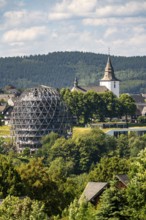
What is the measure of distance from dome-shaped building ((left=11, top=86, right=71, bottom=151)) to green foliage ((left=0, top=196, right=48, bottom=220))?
4214 inches

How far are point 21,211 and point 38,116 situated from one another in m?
111

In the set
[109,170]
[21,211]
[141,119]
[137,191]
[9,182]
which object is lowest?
[21,211]

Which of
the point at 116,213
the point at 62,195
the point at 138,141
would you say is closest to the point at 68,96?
the point at 138,141

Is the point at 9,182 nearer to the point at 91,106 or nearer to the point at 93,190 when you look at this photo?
the point at 93,190

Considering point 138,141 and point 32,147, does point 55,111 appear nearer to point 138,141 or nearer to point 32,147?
point 32,147

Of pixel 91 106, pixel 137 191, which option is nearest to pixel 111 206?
pixel 137 191

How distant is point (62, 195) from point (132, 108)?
11055 centimetres

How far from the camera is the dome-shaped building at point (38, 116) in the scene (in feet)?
521

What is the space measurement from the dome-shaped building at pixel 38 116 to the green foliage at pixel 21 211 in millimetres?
107030

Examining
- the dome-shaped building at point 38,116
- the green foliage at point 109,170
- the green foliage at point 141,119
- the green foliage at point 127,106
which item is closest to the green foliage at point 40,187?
the green foliage at point 109,170

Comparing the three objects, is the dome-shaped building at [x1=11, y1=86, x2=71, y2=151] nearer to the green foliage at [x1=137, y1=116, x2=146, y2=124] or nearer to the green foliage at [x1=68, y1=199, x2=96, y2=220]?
the green foliage at [x1=137, y1=116, x2=146, y2=124]

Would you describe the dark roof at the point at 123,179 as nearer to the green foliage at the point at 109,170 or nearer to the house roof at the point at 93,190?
the house roof at the point at 93,190

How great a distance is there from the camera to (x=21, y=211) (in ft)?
162

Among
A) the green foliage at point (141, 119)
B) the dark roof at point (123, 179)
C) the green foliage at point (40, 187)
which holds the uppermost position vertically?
the green foliage at point (141, 119)
